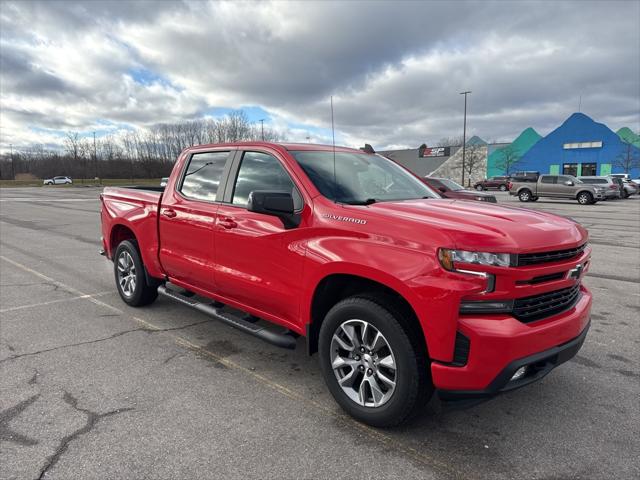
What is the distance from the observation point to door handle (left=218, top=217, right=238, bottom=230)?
12.5ft

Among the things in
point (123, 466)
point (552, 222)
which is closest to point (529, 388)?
point (552, 222)

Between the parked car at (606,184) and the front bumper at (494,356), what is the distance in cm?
2844

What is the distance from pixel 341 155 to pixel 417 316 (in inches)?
78.6

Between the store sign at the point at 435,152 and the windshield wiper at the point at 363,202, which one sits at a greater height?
the store sign at the point at 435,152

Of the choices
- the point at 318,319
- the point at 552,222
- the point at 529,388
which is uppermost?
the point at 552,222

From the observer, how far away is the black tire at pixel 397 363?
8.86 ft

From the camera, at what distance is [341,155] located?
415 centimetres

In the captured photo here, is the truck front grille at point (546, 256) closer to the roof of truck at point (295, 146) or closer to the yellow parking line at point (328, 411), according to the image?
the yellow parking line at point (328, 411)

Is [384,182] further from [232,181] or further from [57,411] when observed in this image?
[57,411]

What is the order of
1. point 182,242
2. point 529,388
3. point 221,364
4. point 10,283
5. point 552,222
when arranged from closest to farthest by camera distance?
point 552,222, point 529,388, point 221,364, point 182,242, point 10,283

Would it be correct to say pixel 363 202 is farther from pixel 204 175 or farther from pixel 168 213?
pixel 168 213

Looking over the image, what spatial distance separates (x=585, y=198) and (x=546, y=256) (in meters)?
26.6

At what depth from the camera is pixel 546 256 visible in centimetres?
270

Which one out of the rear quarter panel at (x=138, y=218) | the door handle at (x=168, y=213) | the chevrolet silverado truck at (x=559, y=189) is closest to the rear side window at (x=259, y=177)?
the door handle at (x=168, y=213)
